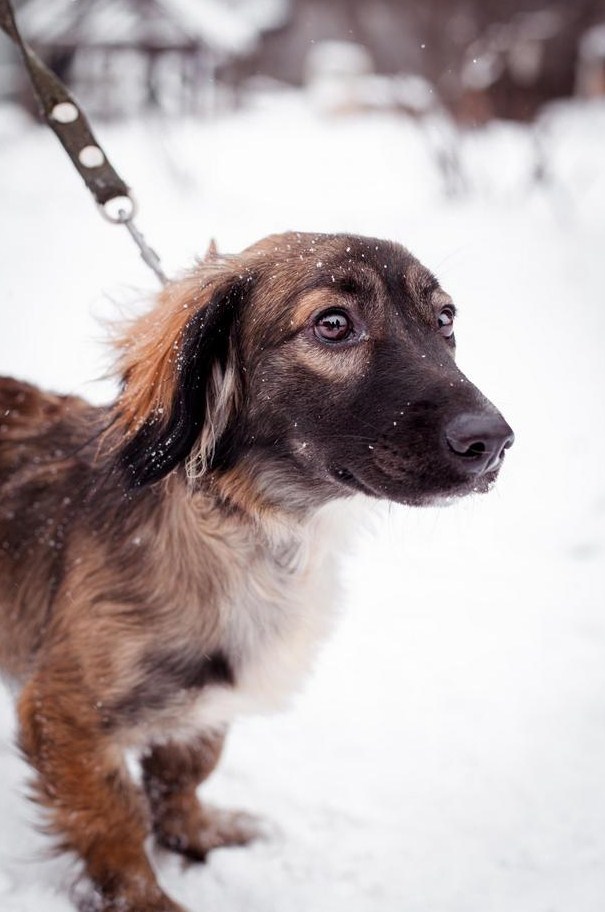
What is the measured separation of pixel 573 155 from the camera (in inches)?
672

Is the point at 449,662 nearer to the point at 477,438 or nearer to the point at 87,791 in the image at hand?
the point at 87,791

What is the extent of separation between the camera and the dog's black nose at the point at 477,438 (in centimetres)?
223

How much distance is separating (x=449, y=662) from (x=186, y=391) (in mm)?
2443

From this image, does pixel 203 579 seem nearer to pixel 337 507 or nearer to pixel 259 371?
pixel 337 507

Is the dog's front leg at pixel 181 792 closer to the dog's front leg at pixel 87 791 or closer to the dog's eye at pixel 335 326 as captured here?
the dog's front leg at pixel 87 791

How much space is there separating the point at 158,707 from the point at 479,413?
1304mm

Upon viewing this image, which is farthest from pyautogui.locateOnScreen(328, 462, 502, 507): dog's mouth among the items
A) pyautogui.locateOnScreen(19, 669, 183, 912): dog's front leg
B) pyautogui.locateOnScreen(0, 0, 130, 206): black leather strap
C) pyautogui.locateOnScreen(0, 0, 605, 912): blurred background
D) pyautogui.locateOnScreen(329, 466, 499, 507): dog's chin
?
pyautogui.locateOnScreen(0, 0, 130, 206): black leather strap

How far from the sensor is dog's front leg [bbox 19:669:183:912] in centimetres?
263

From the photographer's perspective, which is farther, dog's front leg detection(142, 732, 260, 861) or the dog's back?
dog's front leg detection(142, 732, 260, 861)

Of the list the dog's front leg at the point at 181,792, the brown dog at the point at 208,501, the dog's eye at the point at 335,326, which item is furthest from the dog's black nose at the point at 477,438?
the dog's front leg at the point at 181,792

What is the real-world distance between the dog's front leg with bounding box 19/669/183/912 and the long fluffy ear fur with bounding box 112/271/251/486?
0.73m

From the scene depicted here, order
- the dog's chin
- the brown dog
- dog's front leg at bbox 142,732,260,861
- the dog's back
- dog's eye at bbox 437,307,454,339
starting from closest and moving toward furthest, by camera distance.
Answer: the dog's chin
the brown dog
dog's eye at bbox 437,307,454,339
the dog's back
dog's front leg at bbox 142,732,260,861

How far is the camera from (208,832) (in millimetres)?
3266

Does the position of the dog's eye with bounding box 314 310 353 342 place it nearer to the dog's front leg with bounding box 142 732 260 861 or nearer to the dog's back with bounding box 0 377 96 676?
the dog's back with bounding box 0 377 96 676
